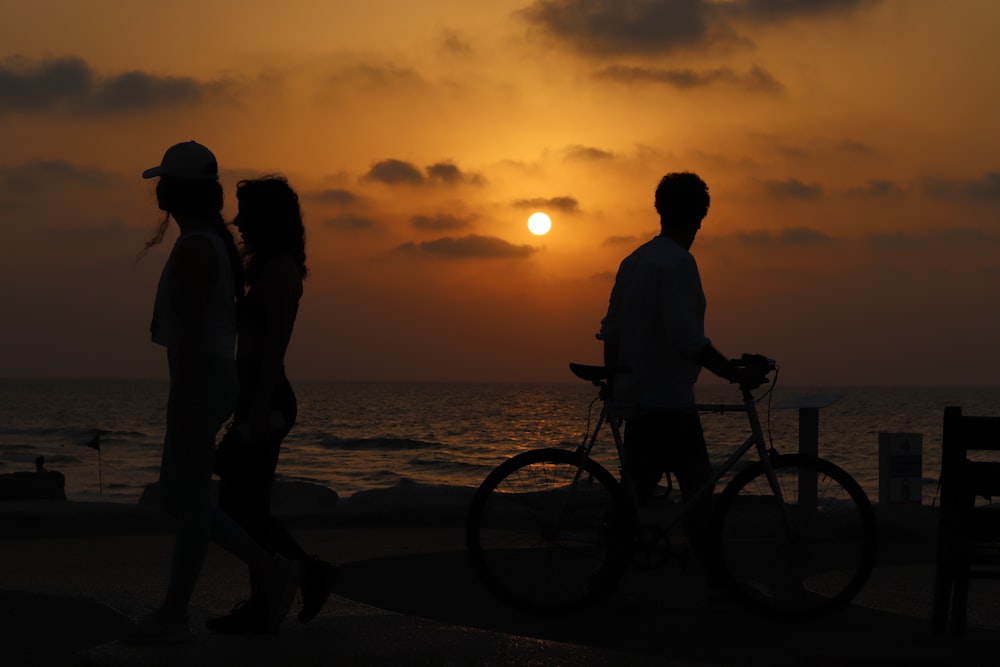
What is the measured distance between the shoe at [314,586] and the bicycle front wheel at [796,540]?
1784mm

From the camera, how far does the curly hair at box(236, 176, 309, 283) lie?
5.04 meters

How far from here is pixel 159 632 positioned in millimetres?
4660

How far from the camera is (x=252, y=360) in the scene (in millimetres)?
5020

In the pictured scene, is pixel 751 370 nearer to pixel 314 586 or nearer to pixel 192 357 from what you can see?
pixel 314 586

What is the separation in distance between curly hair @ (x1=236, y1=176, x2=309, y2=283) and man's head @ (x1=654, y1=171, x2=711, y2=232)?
181 centimetres

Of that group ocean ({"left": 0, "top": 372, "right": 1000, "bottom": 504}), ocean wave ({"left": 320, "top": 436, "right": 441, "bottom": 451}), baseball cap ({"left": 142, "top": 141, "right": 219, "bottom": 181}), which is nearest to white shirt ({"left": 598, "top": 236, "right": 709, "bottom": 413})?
baseball cap ({"left": 142, "top": 141, "right": 219, "bottom": 181})

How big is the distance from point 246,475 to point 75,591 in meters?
1.90

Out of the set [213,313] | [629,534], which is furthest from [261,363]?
[629,534]

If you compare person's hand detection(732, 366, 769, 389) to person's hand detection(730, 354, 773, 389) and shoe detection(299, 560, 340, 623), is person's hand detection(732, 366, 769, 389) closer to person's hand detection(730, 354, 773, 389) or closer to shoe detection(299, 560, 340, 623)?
person's hand detection(730, 354, 773, 389)

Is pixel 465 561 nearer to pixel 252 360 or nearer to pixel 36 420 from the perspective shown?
pixel 252 360

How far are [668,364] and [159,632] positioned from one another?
101 inches

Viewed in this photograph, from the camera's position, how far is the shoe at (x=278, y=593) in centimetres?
496

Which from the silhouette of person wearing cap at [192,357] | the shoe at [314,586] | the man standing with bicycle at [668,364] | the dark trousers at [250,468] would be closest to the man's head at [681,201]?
the man standing with bicycle at [668,364]

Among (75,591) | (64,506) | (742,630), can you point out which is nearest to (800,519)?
(742,630)
